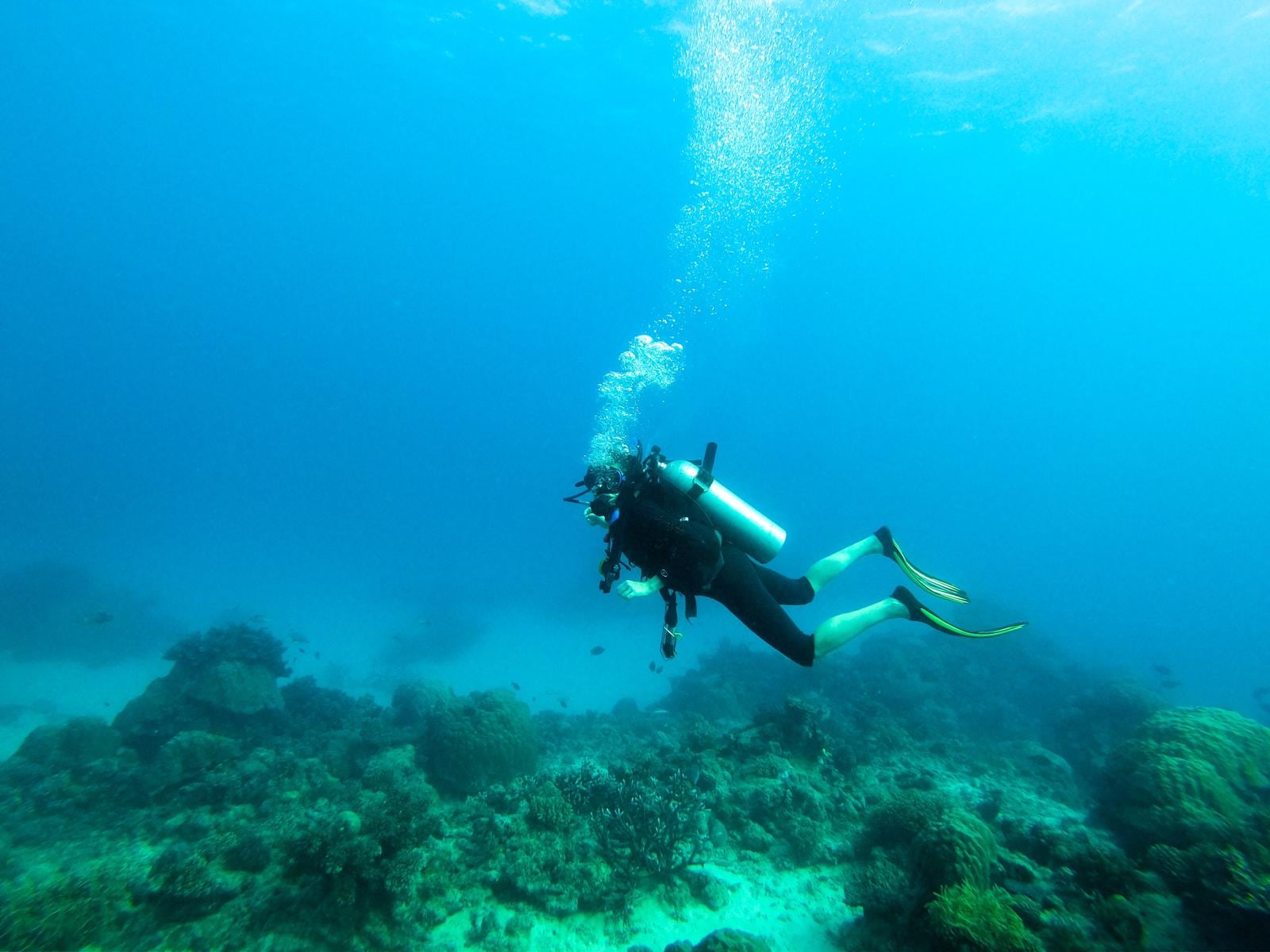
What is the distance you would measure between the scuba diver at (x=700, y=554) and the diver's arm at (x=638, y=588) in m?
0.01

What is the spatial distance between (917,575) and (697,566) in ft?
12.1

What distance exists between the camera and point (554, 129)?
62.7 meters

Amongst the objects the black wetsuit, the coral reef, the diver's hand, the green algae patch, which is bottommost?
the green algae patch

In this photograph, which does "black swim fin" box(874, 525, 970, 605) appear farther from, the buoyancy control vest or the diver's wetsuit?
the diver's wetsuit

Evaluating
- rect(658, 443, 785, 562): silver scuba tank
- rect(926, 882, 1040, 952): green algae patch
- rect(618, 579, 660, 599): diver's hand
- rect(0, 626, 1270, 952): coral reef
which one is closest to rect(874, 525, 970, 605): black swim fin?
rect(658, 443, 785, 562): silver scuba tank

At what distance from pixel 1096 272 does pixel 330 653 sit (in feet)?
404

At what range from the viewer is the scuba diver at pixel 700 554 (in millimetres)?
5504

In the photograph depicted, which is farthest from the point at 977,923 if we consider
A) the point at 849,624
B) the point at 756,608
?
the point at 756,608

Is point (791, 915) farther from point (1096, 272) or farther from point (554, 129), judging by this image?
point (1096, 272)

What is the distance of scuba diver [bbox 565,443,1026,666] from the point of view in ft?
18.1

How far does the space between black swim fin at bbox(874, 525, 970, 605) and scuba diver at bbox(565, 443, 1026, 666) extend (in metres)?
0.72

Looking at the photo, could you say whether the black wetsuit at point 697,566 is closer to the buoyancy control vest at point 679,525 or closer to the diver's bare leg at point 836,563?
the buoyancy control vest at point 679,525

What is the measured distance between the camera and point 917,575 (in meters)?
7.35

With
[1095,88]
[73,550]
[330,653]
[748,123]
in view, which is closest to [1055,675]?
[748,123]
